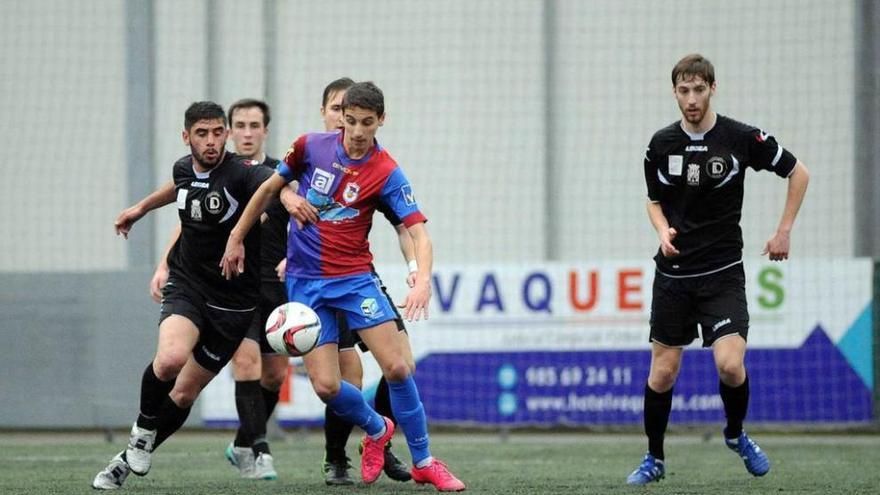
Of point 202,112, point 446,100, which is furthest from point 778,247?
point 446,100

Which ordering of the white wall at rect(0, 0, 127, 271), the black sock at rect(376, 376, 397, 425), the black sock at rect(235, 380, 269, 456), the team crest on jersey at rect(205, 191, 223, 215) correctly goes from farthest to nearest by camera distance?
the white wall at rect(0, 0, 127, 271)
the black sock at rect(235, 380, 269, 456)
the black sock at rect(376, 376, 397, 425)
the team crest on jersey at rect(205, 191, 223, 215)

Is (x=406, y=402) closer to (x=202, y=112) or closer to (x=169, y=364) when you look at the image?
(x=169, y=364)

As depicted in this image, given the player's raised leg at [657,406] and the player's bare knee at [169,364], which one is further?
the player's raised leg at [657,406]

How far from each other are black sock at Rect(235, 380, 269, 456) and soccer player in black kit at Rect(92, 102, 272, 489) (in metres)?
0.96

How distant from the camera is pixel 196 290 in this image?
23.8 feet

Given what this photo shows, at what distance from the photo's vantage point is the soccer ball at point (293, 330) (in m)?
6.53

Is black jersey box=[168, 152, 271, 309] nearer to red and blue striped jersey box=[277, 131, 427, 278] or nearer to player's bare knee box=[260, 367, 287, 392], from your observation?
red and blue striped jersey box=[277, 131, 427, 278]

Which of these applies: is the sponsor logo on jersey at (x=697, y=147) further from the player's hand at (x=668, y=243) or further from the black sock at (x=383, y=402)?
the black sock at (x=383, y=402)

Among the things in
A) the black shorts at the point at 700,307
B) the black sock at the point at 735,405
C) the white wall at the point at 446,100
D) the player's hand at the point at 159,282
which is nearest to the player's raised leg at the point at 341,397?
the player's hand at the point at 159,282

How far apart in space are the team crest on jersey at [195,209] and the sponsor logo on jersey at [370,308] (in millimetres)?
1027

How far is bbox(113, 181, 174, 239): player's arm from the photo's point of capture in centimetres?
735

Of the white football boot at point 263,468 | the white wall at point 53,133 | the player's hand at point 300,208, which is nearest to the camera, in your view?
the player's hand at point 300,208

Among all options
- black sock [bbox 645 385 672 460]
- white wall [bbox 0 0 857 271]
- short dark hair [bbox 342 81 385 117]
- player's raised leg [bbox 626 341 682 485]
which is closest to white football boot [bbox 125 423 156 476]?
short dark hair [bbox 342 81 385 117]

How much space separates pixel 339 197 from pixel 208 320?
1.04 metres
